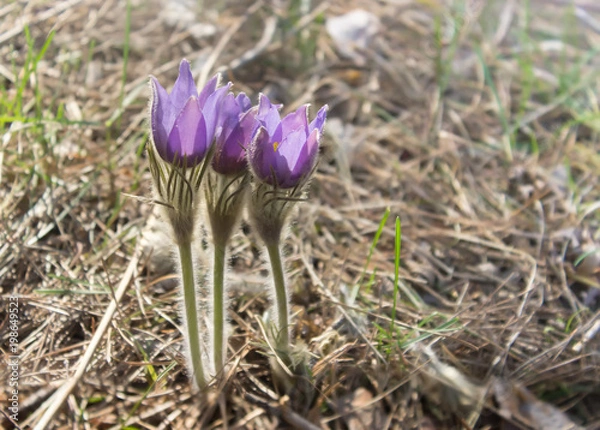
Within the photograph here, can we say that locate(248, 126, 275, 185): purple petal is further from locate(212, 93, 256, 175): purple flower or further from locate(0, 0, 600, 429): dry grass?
locate(0, 0, 600, 429): dry grass

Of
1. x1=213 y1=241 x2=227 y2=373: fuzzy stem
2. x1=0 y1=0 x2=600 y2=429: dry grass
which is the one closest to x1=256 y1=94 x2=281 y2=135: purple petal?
x1=213 y1=241 x2=227 y2=373: fuzzy stem

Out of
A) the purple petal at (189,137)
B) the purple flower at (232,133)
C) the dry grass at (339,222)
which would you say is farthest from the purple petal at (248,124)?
the dry grass at (339,222)

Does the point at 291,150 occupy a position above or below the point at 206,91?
below

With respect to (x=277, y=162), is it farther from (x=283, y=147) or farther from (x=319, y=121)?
(x=319, y=121)

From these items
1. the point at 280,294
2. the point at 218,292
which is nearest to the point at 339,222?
the point at 280,294

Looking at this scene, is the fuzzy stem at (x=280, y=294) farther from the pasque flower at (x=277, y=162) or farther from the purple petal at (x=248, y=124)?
the purple petal at (x=248, y=124)

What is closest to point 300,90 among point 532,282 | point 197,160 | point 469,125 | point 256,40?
point 256,40
